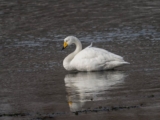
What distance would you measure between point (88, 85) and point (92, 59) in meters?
2.30

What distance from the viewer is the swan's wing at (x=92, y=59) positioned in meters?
15.4

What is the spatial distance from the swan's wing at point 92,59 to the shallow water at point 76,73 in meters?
0.20

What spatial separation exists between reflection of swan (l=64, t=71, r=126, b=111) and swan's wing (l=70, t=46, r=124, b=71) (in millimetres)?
193

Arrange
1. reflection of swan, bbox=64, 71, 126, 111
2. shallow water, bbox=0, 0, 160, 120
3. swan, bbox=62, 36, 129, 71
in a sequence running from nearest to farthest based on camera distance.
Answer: shallow water, bbox=0, 0, 160, 120
reflection of swan, bbox=64, 71, 126, 111
swan, bbox=62, 36, 129, 71

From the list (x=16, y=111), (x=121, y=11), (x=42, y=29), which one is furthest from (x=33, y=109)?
(x=121, y=11)

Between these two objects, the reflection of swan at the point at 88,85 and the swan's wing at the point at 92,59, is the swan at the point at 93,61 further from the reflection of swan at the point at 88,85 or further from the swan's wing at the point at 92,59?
the reflection of swan at the point at 88,85

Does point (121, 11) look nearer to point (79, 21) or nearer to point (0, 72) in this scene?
point (79, 21)

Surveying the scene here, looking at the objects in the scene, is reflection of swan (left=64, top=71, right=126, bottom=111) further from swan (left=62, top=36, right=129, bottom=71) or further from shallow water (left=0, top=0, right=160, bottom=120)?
swan (left=62, top=36, right=129, bottom=71)

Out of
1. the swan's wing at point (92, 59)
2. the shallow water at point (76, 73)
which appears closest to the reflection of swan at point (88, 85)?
the shallow water at point (76, 73)

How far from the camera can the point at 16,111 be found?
1098 centimetres

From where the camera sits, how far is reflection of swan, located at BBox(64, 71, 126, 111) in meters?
11.7

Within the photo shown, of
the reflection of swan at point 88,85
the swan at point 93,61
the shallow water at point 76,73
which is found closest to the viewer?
the shallow water at point 76,73

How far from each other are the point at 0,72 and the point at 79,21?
8249 mm

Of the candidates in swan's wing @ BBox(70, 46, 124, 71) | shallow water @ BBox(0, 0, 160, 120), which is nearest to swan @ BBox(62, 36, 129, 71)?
swan's wing @ BBox(70, 46, 124, 71)
